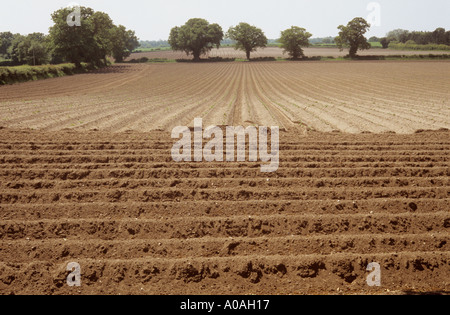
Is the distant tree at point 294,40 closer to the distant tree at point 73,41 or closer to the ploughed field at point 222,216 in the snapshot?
the distant tree at point 73,41

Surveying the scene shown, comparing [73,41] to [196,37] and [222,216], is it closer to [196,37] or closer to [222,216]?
[196,37]

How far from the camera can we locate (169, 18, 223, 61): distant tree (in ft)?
273

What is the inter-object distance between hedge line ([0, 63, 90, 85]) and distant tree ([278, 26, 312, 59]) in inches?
2032

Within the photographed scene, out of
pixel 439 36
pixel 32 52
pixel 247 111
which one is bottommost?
pixel 247 111

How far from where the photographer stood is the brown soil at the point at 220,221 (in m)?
4.71

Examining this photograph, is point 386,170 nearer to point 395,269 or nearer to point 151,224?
point 395,269

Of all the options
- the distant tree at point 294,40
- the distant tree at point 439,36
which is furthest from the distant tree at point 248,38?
the distant tree at point 439,36

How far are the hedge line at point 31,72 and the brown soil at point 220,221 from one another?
2599 cm

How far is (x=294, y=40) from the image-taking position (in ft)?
264

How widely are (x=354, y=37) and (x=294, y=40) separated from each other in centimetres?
1331

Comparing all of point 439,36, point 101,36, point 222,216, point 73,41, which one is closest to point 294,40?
point 101,36

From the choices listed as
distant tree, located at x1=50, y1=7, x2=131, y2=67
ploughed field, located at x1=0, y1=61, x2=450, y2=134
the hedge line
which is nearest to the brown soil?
ploughed field, located at x1=0, y1=61, x2=450, y2=134

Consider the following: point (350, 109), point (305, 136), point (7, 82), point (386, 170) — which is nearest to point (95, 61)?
point (7, 82)

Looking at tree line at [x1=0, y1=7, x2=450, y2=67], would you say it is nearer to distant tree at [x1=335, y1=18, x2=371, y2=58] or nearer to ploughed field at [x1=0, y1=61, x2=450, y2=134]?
distant tree at [x1=335, y1=18, x2=371, y2=58]
